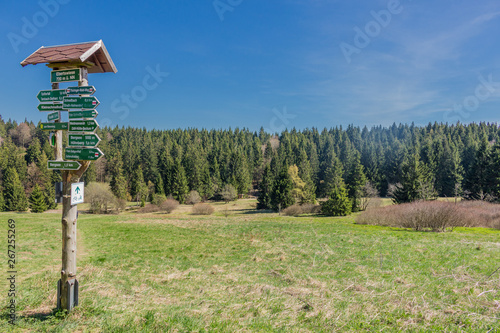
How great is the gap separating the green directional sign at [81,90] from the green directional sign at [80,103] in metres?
0.13

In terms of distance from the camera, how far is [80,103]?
622cm

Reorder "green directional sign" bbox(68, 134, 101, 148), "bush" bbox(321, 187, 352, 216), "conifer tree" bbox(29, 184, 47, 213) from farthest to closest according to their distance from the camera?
"conifer tree" bbox(29, 184, 47, 213)
"bush" bbox(321, 187, 352, 216)
"green directional sign" bbox(68, 134, 101, 148)

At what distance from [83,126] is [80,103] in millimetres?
552

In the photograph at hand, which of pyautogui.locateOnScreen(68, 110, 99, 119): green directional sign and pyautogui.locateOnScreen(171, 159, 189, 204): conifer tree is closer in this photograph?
pyautogui.locateOnScreen(68, 110, 99, 119): green directional sign

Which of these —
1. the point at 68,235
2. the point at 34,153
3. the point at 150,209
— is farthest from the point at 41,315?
the point at 34,153

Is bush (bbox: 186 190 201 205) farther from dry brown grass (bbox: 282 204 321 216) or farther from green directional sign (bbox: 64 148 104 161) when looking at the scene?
green directional sign (bbox: 64 148 104 161)

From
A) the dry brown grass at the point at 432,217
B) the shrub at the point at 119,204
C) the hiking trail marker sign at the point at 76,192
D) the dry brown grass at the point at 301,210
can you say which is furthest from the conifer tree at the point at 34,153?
the hiking trail marker sign at the point at 76,192

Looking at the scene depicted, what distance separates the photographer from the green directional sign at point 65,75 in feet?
21.0

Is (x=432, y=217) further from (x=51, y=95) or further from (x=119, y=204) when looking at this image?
(x=119, y=204)

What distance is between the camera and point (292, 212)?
169 feet

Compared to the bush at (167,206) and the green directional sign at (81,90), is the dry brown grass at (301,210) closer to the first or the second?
the bush at (167,206)

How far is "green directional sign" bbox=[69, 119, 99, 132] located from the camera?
20.2 ft

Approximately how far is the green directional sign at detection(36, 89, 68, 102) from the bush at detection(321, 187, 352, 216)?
4751cm

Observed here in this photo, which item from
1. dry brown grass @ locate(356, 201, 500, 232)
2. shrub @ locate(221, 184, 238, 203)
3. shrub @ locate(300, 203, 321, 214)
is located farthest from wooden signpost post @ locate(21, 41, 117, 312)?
shrub @ locate(221, 184, 238, 203)
